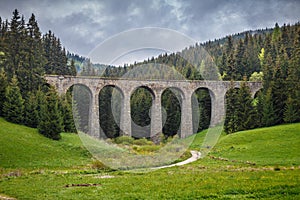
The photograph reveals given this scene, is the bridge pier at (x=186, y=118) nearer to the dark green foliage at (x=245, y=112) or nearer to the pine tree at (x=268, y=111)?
the dark green foliage at (x=245, y=112)

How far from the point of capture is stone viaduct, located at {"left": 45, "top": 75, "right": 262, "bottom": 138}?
2152 inches

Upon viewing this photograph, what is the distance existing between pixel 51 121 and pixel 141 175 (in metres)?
22.0

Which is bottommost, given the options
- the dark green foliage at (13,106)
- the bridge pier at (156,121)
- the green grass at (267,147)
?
the green grass at (267,147)

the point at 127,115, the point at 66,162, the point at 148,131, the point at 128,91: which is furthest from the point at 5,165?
the point at 148,131

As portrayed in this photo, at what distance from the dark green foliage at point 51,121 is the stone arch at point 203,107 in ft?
112

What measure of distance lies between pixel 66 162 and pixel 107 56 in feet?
44.1

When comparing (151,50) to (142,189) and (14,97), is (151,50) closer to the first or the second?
(142,189)

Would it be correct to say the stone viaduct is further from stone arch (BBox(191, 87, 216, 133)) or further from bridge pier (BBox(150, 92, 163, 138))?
stone arch (BBox(191, 87, 216, 133))

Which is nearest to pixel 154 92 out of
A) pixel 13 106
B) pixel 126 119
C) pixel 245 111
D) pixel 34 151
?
pixel 126 119

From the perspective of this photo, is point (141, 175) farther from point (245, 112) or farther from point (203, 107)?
point (203, 107)

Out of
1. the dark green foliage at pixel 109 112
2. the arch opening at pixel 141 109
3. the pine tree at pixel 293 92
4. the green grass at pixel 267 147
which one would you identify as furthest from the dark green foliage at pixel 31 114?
the pine tree at pixel 293 92

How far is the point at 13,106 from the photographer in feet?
→ 140

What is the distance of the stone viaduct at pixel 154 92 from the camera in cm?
5466

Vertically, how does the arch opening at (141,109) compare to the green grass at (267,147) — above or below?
above
